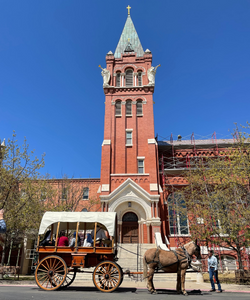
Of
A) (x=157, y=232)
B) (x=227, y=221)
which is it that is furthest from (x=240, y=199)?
(x=157, y=232)

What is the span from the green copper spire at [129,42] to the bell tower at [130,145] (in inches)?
7.0

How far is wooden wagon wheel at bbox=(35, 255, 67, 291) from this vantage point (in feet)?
28.3

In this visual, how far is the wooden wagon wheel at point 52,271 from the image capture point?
8617 millimetres

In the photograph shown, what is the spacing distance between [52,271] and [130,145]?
18.5 meters

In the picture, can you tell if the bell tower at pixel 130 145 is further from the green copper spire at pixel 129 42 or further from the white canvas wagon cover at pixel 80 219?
the white canvas wagon cover at pixel 80 219

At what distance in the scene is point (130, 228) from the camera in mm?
23109

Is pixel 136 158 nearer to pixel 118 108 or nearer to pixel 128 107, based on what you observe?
pixel 128 107

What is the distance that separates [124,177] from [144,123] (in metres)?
7.01

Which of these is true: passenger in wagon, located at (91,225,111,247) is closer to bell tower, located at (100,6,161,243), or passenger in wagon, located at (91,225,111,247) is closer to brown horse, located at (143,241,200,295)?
brown horse, located at (143,241,200,295)

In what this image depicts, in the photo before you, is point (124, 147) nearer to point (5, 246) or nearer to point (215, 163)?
point (215, 163)

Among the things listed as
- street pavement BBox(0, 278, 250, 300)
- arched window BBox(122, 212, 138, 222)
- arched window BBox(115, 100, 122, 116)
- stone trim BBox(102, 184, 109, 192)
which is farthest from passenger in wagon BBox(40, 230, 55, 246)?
arched window BBox(115, 100, 122, 116)

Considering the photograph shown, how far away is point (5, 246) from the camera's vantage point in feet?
50.3

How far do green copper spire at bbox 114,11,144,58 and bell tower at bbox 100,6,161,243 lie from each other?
18 centimetres

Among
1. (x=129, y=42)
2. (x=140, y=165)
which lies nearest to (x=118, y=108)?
(x=140, y=165)
